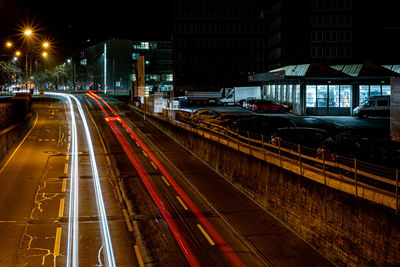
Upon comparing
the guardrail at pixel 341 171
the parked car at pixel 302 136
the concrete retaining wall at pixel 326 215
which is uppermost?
the parked car at pixel 302 136

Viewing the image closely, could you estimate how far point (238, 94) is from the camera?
7531 centimetres

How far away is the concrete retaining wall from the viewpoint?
35.9 ft

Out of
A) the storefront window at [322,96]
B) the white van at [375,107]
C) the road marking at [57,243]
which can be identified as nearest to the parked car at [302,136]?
the road marking at [57,243]

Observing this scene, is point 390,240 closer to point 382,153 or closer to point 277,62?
point 382,153

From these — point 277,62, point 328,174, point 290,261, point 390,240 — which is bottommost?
point 290,261

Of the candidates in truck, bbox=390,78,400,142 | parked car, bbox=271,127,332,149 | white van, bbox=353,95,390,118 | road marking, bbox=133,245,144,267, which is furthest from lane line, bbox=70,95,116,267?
white van, bbox=353,95,390,118

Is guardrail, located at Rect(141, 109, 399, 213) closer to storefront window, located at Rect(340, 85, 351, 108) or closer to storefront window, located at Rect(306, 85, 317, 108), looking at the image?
storefront window, located at Rect(306, 85, 317, 108)

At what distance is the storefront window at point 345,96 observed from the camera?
2014 inches

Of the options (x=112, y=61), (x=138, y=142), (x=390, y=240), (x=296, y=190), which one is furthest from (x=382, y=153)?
(x=112, y=61)

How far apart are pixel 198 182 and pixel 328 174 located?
10414 millimetres

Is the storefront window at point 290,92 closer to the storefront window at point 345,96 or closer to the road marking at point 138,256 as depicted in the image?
the storefront window at point 345,96

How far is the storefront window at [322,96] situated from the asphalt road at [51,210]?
27.5 meters

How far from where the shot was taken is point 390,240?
417 inches

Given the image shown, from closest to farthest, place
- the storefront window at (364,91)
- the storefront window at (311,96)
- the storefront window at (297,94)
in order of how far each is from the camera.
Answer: the storefront window at (364,91)
the storefront window at (311,96)
the storefront window at (297,94)
